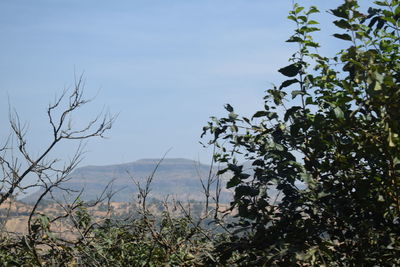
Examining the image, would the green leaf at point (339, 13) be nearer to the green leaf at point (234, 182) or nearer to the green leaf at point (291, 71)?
the green leaf at point (291, 71)

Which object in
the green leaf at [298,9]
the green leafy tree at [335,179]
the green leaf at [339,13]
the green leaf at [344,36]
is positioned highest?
the green leaf at [298,9]

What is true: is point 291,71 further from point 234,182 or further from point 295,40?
point 234,182

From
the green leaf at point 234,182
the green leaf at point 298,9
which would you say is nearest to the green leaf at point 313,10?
the green leaf at point 298,9

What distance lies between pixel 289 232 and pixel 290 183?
12.8 inches

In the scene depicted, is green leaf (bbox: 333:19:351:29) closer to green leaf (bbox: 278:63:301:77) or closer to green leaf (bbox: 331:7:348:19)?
green leaf (bbox: 331:7:348:19)

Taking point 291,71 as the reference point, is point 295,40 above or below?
above

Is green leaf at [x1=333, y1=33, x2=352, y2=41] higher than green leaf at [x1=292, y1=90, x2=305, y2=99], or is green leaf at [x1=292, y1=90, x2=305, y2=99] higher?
green leaf at [x1=333, y1=33, x2=352, y2=41]

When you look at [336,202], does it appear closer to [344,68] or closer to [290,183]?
[290,183]

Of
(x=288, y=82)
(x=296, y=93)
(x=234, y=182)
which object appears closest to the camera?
(x=234, y=182)

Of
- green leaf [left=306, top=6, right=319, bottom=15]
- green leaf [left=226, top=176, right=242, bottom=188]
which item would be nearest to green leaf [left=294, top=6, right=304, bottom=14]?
green leaf [left=306, top=6, right=319, bottom=15]

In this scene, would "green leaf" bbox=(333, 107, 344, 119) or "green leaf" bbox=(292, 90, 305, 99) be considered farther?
"green leaf" bbox=(292, 90, 305, 99)

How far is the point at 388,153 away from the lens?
10.8ft

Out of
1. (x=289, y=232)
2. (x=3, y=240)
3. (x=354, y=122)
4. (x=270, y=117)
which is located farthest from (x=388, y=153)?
Result: (x=3, y=240)

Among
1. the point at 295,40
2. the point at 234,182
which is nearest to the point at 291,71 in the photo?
the point at 295,40
